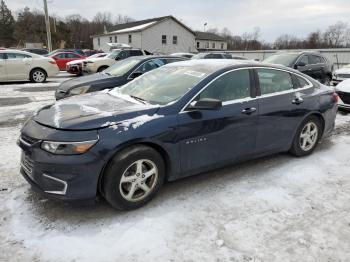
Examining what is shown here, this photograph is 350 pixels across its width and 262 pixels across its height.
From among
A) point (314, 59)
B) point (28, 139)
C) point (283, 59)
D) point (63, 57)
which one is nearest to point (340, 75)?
point (314, 59)

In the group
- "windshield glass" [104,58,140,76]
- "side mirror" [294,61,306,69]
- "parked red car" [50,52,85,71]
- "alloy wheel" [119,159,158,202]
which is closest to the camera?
"alloy wheel" [119,159,158,202]

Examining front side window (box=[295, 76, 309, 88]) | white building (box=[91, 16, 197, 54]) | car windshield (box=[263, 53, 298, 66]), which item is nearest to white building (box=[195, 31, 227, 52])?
white building (box=[91, 16, 197, 54])

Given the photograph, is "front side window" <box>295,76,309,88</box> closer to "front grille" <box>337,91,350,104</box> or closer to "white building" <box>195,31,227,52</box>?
"front grille" <box>337,91,350,104</box>

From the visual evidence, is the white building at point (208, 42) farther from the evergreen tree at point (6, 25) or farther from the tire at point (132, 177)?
the tire at point (132, 177)

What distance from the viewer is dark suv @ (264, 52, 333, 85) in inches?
409

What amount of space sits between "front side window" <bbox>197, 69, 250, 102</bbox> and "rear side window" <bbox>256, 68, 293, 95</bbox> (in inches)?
10.7

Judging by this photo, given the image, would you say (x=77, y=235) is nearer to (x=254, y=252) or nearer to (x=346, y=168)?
(x=254, y=252)

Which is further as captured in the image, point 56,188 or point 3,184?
point 3,184

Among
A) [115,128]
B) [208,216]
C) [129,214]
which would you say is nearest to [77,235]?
[129,214]

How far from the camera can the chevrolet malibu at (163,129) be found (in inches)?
118

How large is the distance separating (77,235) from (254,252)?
1.64 m

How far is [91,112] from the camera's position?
3.36m

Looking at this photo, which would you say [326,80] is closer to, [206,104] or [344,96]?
[344,96]

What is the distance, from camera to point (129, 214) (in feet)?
10.7
